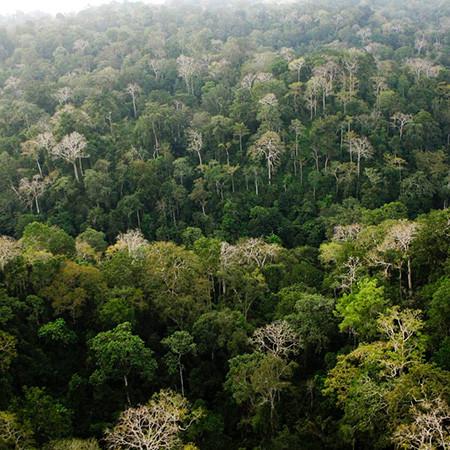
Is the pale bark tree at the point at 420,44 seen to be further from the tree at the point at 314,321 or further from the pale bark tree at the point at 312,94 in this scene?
the tree at the point at 314,321

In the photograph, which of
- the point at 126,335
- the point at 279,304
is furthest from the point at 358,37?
the point at 126,335

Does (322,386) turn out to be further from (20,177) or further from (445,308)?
(20,177)

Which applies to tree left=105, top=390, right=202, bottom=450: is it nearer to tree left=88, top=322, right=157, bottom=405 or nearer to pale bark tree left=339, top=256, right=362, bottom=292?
tree left=88, top=322, right=157, bottom=405

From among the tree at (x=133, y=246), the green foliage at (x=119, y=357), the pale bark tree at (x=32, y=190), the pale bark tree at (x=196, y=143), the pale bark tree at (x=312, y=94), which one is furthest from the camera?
the pale bark tree at (x=312, y=94)

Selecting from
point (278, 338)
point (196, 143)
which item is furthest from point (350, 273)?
point (196, 143)

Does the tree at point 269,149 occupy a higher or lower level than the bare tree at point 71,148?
lower

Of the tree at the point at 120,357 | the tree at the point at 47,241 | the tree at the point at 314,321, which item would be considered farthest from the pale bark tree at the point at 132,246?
the tree at the point at 314,321

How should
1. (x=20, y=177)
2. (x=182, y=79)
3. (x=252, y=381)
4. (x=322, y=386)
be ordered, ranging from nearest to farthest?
(x=252, y=381)
(x=322, y=386)
(x=20, y=177)
(x=182, y=79)
